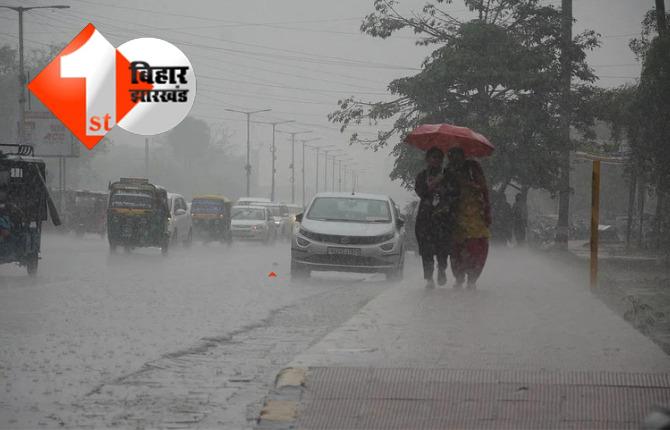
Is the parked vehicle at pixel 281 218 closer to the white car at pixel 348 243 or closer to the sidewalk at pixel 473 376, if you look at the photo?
the white car at pixel 348 243

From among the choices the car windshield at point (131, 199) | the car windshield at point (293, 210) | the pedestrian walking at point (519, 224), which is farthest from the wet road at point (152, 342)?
the car windshield at point (293, 210)

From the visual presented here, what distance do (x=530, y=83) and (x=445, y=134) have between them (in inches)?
909

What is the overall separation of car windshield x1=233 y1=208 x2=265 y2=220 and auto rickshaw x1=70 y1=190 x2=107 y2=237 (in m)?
6.27

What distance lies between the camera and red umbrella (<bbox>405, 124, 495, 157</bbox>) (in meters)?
14.6

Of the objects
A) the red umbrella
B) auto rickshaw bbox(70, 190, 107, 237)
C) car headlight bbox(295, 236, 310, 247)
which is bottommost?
auto rickshaw bbox(70, 190, 107, 237)

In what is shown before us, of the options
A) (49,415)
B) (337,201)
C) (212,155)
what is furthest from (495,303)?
(212,155)

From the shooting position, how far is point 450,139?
48.6 ft

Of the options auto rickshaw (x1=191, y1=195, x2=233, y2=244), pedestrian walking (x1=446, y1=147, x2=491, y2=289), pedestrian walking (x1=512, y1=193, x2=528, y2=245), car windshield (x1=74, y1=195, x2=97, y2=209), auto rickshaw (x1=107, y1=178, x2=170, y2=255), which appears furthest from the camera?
car windshield (x1=74, y1=195, x2=97, y2=209)

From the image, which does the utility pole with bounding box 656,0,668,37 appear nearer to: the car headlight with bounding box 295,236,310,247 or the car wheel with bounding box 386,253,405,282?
the car wheel with bounding box 386,253,405,282

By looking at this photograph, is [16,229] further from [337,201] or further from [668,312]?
[668,312]

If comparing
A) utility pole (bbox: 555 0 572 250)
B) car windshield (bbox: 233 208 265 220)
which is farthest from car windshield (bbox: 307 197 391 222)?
car windshield (bbox: 233 208 265 220)

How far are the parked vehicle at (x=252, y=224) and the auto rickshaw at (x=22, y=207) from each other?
26657 millimetres

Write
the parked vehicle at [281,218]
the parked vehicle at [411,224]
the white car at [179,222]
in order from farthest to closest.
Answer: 1. the parked vehicle at [281,218]
2. the white car at [179,222]
3. the parked vehicle at [411,224]

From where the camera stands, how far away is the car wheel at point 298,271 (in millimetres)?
19984
